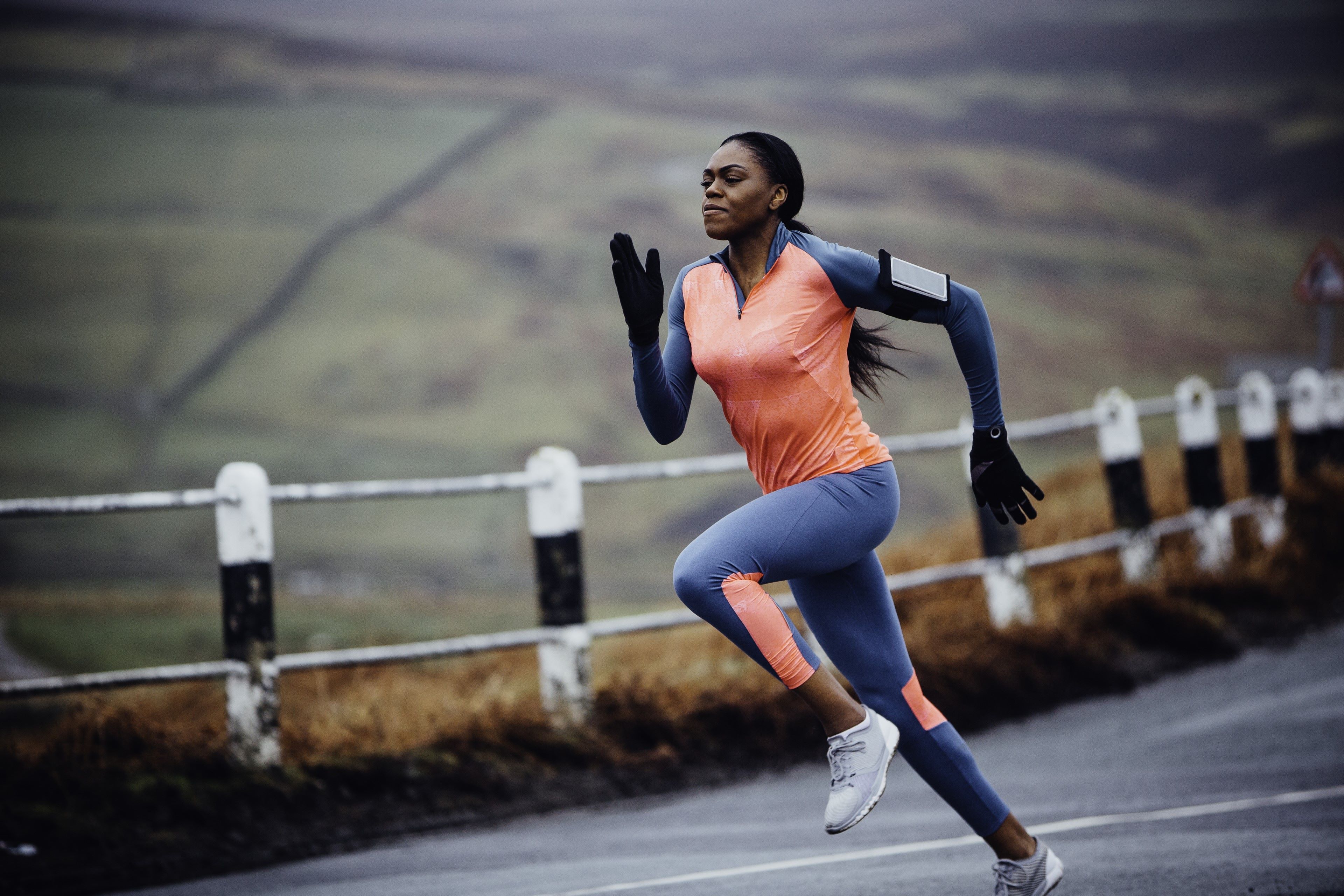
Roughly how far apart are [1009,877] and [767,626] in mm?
886

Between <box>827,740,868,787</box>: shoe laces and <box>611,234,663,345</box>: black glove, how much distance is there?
1.05 meters

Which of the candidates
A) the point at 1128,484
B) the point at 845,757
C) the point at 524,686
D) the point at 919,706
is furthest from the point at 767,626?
the point at 1128,484

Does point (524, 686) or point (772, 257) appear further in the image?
point (524, 686)

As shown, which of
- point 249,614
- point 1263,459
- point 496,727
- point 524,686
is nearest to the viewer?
point 249,614

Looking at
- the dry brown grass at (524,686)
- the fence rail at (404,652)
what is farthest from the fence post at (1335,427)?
the fence rail at (404,652)

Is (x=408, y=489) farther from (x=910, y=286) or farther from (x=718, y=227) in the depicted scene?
(x=910, y=286)

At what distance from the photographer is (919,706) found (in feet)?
10.9

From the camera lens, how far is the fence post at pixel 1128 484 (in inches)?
326

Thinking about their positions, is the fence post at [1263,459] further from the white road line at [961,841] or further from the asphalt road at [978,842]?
the white road line at [961,841]

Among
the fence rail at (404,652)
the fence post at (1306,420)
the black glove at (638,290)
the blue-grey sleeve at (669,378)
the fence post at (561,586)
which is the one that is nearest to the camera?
the black glove at (638,290)

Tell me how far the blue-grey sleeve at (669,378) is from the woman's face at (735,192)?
0.20 metres

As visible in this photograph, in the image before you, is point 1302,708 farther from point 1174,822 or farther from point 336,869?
point 336,869

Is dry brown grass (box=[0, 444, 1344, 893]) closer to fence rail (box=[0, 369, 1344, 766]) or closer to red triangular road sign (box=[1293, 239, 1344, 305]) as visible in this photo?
fence rail (box=[0, 369, 1344, 766])

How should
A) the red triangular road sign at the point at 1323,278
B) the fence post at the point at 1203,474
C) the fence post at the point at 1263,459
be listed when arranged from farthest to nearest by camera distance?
1. the red triangular road sign at the point at 1323,278
2. the fence post at the point at 1263,459
3. the fence post at the point at 1203,474
